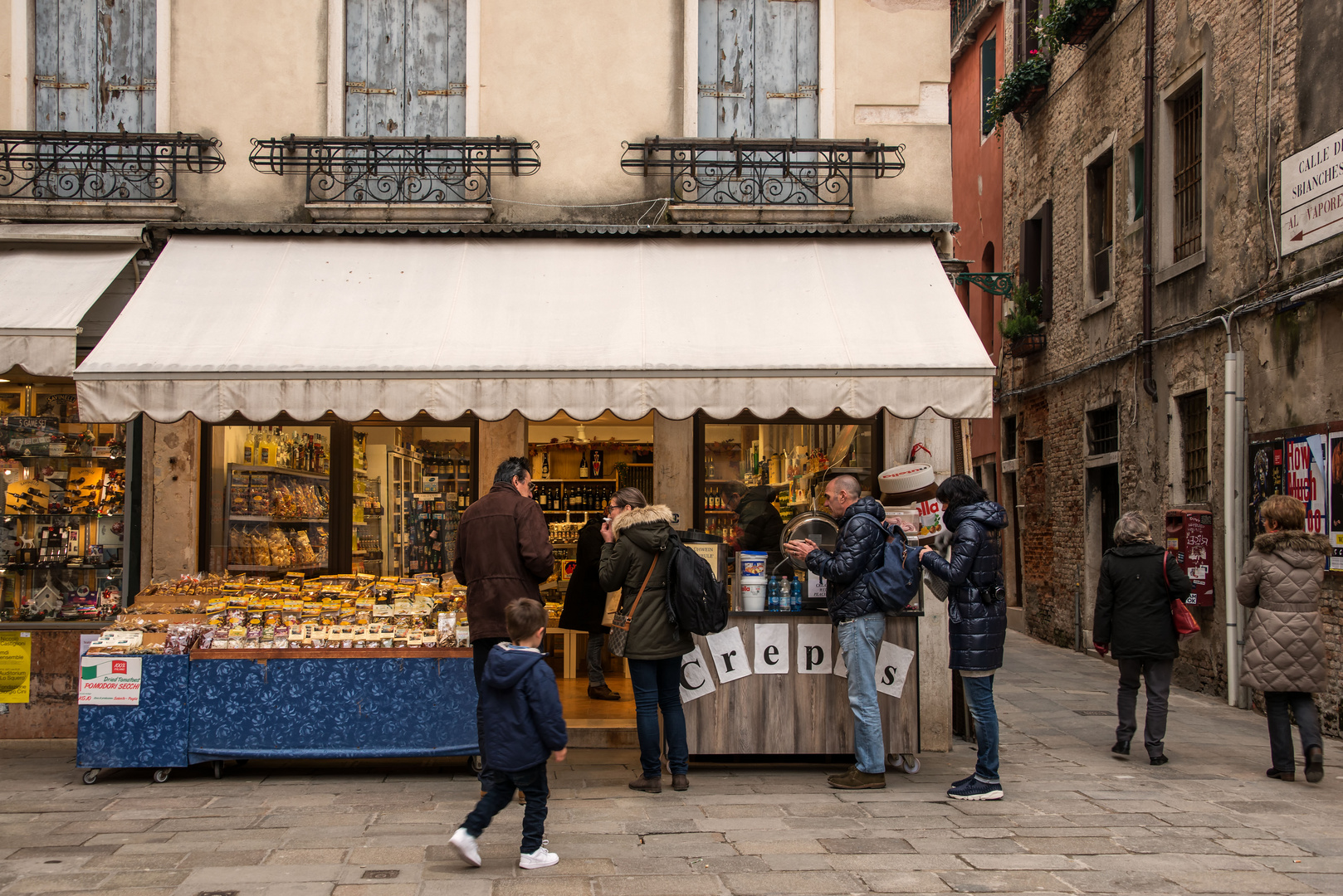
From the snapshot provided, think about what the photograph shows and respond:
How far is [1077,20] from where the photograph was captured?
15.0 meters

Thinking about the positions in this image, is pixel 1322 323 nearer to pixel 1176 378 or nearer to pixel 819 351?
pixel 1176 378

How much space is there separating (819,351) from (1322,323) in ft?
16.6

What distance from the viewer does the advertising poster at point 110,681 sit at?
6906 millimetres

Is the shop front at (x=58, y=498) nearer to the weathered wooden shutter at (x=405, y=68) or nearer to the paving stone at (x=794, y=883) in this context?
the weathered wooden shutter at (x=405, y=68)

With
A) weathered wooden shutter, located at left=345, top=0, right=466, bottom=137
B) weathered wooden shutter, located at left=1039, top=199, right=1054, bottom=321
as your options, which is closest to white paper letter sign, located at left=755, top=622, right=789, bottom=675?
weathered wooden shutter, located at left=345, top=0, right=466, bottom=137

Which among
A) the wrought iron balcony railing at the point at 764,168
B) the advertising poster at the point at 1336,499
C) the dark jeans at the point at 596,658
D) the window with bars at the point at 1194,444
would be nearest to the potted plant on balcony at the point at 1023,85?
the window with bars at the point at 1194,444

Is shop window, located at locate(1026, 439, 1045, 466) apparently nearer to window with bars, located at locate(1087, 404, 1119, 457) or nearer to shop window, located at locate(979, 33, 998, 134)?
window with bars, located at locate(1087, 404, 1119, 457)

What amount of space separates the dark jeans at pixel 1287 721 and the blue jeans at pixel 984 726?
1.90 m

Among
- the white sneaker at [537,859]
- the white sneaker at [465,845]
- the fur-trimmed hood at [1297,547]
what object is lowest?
the white sneaker at [537,859]

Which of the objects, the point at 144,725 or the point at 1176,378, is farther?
the point at 1176,378

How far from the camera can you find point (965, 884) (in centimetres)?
493

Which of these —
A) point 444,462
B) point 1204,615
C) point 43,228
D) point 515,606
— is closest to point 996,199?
point 1204,615

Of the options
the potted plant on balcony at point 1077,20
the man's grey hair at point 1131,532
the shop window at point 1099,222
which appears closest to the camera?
the man's grey hair at point 1131,532

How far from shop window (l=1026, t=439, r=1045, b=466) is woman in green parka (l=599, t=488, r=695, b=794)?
12.4 meters
